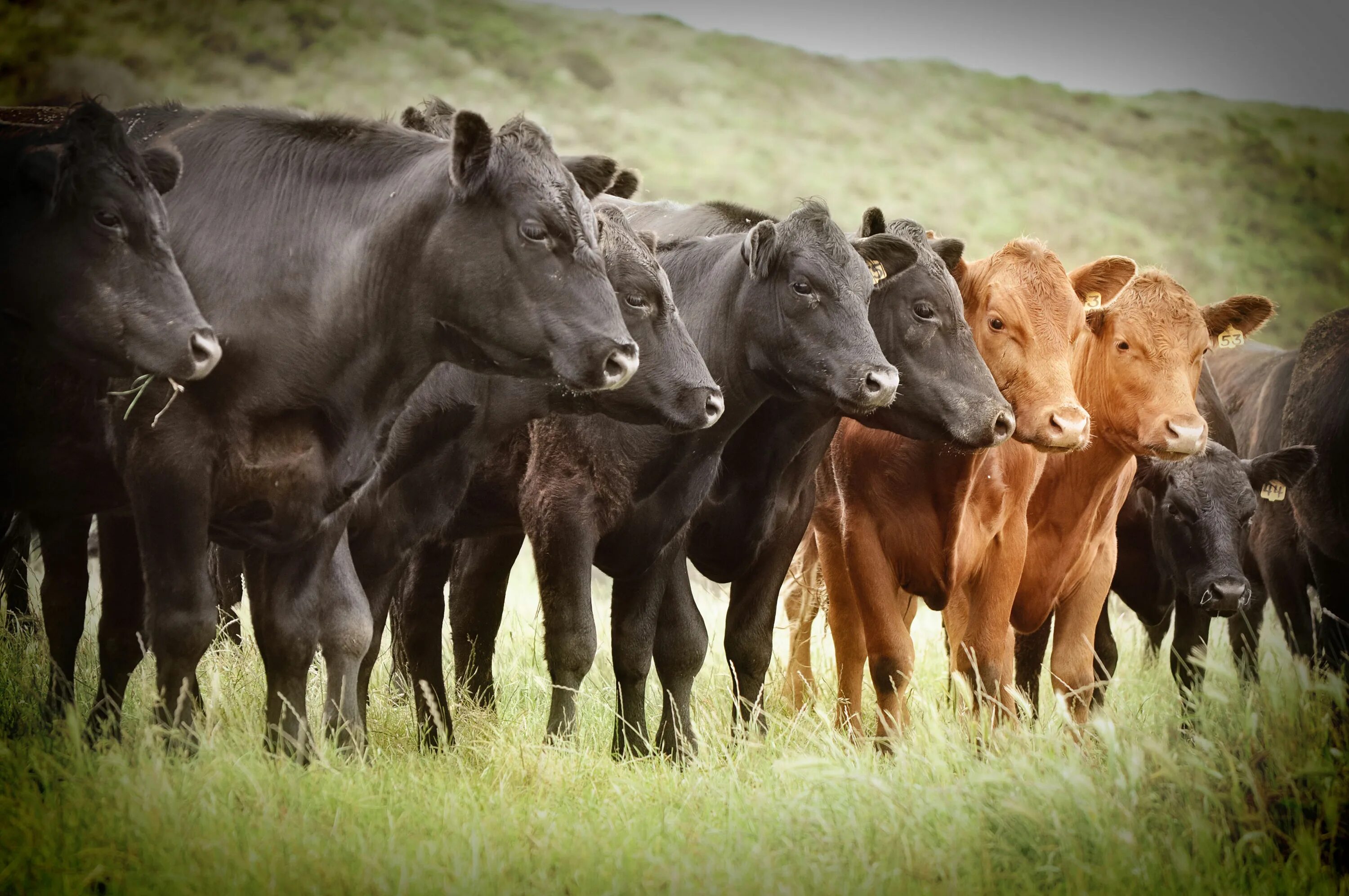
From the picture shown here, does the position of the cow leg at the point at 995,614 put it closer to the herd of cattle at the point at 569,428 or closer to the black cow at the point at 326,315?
the herd of cattle at the point at 569,428

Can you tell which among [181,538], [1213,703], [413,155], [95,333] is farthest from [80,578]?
[1213,703]

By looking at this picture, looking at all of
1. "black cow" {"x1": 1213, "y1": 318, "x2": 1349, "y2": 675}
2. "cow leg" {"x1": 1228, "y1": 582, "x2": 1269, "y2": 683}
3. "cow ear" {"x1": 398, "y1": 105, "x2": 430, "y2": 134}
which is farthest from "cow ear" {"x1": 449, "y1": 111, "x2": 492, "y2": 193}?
"cow leg" {"x1": 1228, "y1": 582, "x2": 1269, "y2": 683}

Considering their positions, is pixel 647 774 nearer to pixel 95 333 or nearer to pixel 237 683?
pixel 237 683

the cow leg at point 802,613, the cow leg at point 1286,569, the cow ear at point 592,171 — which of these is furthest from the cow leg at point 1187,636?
the cow ear at point 592,171

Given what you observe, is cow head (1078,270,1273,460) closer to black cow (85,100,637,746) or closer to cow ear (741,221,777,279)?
cow ear (741,221,777,279)

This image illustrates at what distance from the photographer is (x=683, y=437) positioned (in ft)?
20.2

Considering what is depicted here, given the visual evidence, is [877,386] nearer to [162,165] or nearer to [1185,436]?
[1185,436]

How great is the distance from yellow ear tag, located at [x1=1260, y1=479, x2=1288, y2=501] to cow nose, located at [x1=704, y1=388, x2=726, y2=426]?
389 cm

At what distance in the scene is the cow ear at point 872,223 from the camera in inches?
257

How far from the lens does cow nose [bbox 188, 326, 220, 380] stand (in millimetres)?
4176

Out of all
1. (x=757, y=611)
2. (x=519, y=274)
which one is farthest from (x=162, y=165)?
(x=757, y=611)

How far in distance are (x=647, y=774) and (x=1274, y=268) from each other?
31.2 metres

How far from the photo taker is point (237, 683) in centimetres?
669

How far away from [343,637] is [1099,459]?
3.88m
